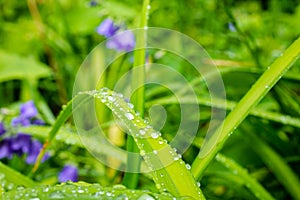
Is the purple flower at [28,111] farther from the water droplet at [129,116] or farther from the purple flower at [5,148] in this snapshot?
the water droplet at [129,116]

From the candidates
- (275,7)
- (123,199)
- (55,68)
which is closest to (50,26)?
(55,68)

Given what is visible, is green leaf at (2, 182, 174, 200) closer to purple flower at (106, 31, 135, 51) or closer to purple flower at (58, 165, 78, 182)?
purple flower at (58, 165, 78, 182)

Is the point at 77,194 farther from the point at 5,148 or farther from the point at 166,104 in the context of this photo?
the point at 166,104

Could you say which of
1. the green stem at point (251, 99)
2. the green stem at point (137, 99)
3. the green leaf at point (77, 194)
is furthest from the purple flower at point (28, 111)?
the green leaf at point (77, 194)

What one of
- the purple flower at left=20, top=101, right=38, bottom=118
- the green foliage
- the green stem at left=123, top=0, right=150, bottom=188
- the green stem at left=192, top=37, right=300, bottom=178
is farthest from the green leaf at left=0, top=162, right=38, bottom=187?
the purple flower at left=20, top=101, right=38, bottom=118

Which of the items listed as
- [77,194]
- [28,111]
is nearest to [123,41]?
[28,111]

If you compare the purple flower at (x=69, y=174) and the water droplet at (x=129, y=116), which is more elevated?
the water droplet at (x=129, y=116)

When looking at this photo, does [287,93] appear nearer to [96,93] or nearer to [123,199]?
[96,93]
